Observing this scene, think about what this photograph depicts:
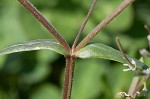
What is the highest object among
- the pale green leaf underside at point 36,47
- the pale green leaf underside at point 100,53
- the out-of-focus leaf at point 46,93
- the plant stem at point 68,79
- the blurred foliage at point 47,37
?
the blurred foliage at point 47,37

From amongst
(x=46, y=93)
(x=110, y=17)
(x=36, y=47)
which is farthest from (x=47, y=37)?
(x=110, y=17)

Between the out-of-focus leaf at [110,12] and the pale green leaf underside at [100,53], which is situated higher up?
the out-of-focus leaf at [110,12]

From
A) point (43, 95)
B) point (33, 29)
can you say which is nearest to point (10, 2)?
point (33, 29)

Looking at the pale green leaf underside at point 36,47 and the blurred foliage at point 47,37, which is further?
the blurred foliage at point 47,37

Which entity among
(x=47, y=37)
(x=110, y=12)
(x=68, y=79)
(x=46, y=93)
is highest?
(x=110, y=12)

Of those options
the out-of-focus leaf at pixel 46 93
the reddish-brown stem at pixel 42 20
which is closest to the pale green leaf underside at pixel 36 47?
the reddish-brown stem at pixel 42 20

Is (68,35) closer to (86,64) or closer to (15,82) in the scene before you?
(86,64)

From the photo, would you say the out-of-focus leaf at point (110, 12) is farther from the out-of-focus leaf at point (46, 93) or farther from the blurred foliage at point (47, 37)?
the out-of-focus leaf at point (46, 93)

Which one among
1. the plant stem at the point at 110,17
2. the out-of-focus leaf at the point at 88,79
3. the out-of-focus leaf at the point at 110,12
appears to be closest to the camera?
the plant stem at the point at 110,17

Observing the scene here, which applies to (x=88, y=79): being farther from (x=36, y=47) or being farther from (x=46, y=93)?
(x=36, y=47)
